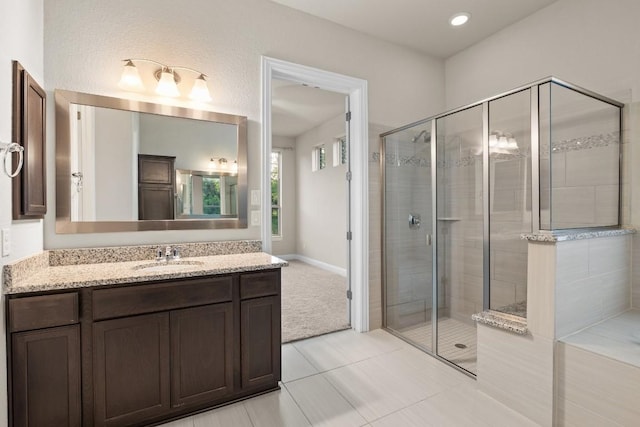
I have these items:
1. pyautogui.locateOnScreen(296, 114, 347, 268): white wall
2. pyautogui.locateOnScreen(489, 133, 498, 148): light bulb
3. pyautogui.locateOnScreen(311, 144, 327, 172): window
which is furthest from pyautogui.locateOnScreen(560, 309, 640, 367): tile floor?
pyautogui.locateOnScreen(311, 144, 327, 172): window

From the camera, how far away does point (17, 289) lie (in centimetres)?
141

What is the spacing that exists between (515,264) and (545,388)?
1.10 meters

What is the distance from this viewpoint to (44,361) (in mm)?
1471

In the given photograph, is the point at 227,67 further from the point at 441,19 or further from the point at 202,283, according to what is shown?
the point at 441,19

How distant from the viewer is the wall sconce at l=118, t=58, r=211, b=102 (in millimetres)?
2035

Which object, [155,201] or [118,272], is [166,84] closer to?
[155,201]

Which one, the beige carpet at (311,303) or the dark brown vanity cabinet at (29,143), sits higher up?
the dark brown vanity cabinet at (29,143)

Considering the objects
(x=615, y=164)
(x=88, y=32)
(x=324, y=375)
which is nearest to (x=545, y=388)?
(x=324, y=375)

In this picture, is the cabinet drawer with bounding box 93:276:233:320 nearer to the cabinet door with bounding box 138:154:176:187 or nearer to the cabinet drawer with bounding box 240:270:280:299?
the cabinet drawer with bounding box 240:270:280:299

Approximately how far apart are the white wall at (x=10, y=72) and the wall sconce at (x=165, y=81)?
17.6 inches

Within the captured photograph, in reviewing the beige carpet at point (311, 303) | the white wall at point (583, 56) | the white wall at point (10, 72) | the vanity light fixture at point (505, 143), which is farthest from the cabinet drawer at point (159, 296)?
the white wall at point (583, 56)

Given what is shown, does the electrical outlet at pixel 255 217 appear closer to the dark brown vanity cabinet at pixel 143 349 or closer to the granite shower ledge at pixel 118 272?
the granite shower ledge at pixel 118 272

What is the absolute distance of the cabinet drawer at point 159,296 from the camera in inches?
62.4

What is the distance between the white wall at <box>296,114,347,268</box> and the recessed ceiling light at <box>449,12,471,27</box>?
2.57 meters
